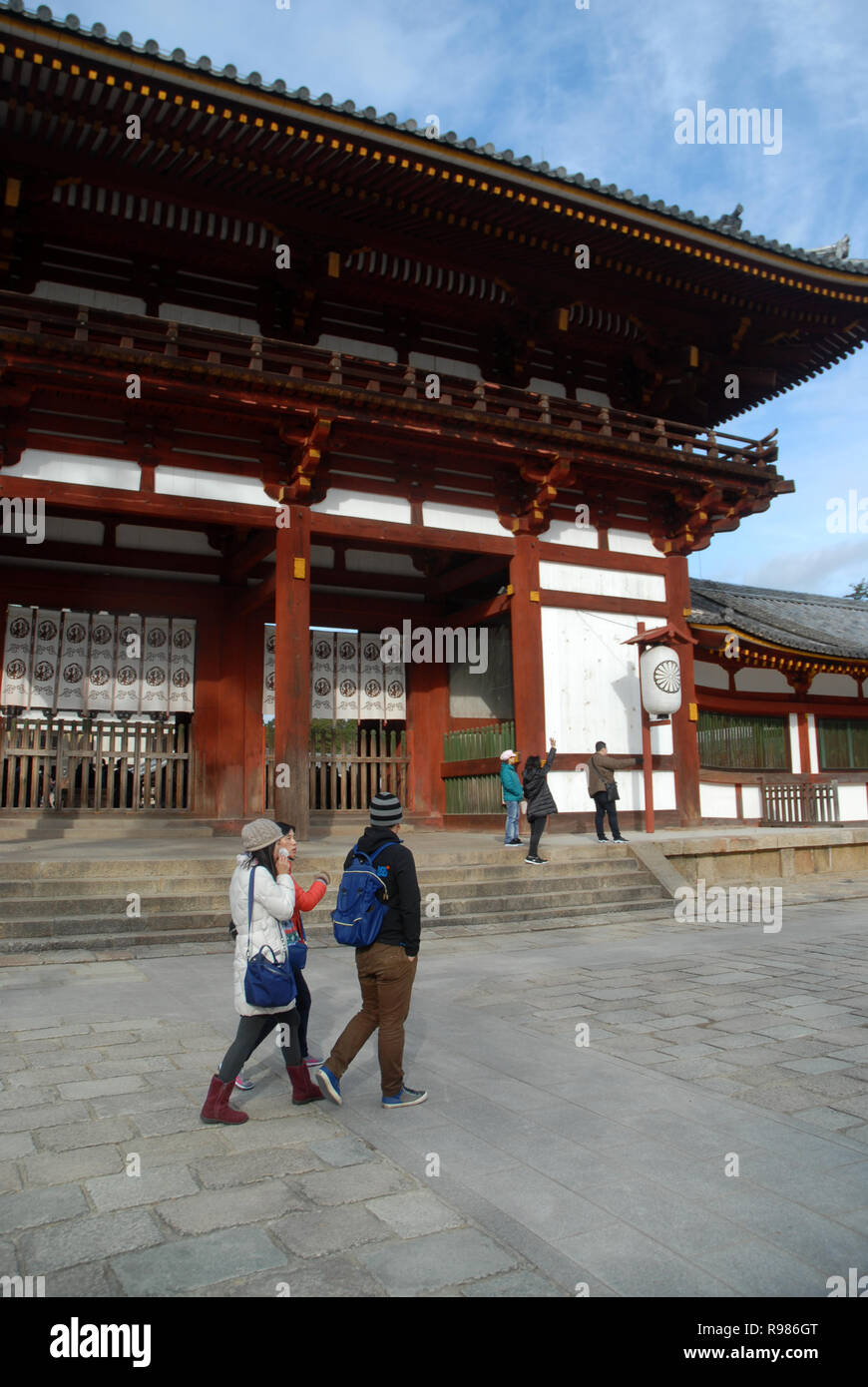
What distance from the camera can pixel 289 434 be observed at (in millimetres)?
11008

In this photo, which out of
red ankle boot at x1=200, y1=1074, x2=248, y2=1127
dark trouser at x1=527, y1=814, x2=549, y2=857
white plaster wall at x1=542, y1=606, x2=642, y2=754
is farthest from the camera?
white plaster wall at x1=542, y1=606, x2=642, y2=754

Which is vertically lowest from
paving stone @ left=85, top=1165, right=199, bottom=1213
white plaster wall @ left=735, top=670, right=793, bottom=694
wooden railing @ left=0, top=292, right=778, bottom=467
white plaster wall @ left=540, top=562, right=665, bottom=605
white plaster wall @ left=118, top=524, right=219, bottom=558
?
paving stone @ left=85, top=1165, right=199, bottom=1213

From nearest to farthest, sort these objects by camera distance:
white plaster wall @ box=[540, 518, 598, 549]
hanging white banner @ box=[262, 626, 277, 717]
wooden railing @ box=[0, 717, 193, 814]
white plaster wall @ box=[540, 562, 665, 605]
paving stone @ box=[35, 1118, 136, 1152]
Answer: paving stone @ box=[35, 1118, 136, 1152], wooden railing @ box=[0, 717, 193, 814], white plaster wall @ box=[540, 562, 665, 605], white plaster wall @ box=[540, 518, 598, 549], hanging white banner @ box=[262, 626, 277, 717]

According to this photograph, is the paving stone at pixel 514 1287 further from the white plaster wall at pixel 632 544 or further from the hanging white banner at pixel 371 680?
the white plaster wall at pixel 632 544

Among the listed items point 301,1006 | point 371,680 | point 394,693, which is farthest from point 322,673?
point 301,1006

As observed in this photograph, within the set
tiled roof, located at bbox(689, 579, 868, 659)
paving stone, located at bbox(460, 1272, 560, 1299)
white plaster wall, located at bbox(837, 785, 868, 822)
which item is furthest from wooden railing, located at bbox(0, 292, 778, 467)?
paving stone, located at bbox(460, 1272, 560, 1299)

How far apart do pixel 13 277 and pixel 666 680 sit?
9.78 meters

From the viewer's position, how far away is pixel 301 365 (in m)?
10.9

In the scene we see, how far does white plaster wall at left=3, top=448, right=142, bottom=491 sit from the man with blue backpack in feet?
26.2

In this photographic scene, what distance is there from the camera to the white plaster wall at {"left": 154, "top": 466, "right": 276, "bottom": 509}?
10.9 meters

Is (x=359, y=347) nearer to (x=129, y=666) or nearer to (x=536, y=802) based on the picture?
(x=129, y=666)

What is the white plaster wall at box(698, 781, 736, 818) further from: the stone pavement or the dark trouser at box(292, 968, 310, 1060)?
the dark trouser at box(292, 968, 310, 1060)
